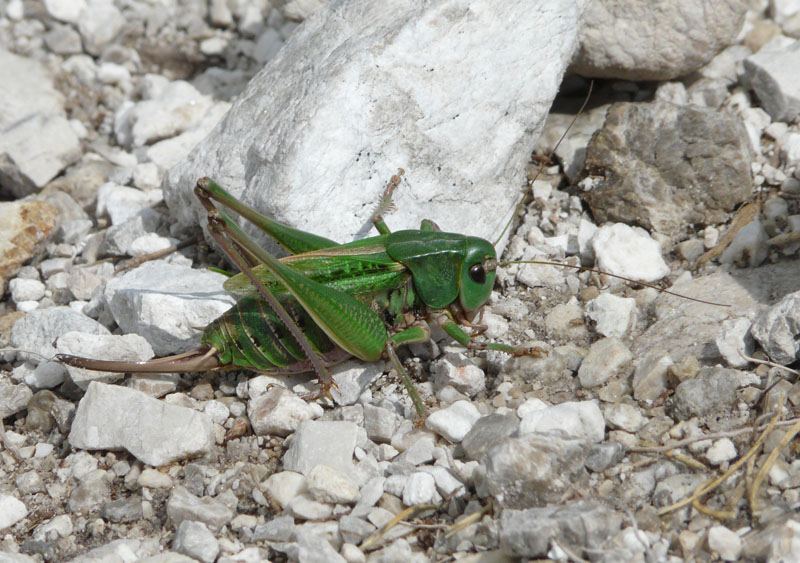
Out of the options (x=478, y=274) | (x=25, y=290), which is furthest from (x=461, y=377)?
(x=25, y=290)

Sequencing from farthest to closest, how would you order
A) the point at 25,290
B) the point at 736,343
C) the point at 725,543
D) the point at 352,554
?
1. the point at 25,290
2. the point at 736,343
3. the point at 352,554
4. the point at 725,543

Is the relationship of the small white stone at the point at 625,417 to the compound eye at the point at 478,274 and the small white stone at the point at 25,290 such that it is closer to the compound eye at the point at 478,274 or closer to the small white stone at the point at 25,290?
the compound eye at the point at 478,274

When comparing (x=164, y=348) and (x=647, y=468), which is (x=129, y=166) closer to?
(x=164, y=348)

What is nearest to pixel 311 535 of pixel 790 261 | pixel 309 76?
pixel 309 76

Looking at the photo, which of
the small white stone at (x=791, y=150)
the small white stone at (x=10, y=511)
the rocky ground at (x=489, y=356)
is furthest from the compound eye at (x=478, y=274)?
the small white stone at (x=10, y=511)

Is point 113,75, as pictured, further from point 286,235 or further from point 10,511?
point 10,511

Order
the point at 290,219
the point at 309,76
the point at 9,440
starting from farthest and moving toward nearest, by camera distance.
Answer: the point at 309,76
the point at 290,219
the point at 9,440

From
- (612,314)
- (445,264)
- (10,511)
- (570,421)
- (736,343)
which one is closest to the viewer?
(570,421)
